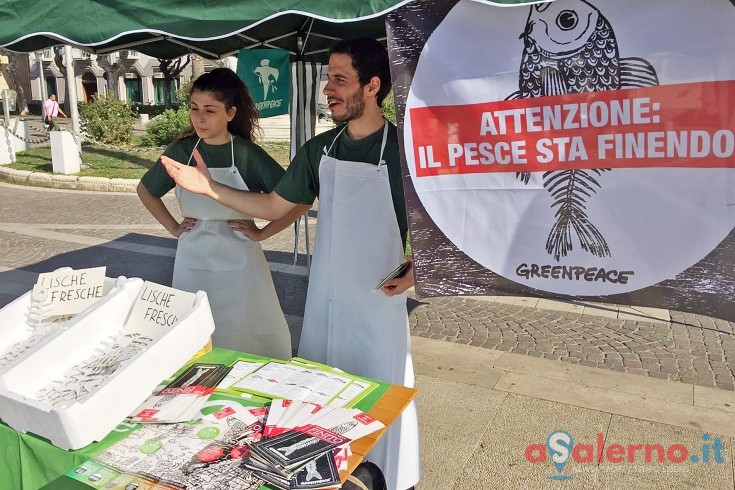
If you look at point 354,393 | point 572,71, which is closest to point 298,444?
point 354,393

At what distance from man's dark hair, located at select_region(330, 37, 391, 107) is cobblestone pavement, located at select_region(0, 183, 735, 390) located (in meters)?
2.68

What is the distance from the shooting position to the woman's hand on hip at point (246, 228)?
9.64 ft

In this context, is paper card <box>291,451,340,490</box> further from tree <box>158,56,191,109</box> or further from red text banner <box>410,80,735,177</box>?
tree <box>158,56,191,109</box>

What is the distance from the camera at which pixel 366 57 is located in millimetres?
2328

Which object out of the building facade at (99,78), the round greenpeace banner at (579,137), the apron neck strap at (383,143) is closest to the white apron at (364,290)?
the apron neck strap at (383,143)

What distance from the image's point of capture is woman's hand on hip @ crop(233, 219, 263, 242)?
2939 mm

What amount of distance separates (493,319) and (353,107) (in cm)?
312

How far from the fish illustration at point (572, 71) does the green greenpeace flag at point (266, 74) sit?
2.92 meters

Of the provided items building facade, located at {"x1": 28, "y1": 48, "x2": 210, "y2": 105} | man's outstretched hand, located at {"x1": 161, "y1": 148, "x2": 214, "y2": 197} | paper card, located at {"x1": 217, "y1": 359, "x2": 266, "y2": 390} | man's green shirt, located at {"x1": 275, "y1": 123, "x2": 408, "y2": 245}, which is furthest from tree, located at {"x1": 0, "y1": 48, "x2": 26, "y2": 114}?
paper card, located at {"x1": 217, "y1": 359, "x2": 266, "y2": 390}

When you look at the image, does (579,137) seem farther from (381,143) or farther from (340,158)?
(340,158)

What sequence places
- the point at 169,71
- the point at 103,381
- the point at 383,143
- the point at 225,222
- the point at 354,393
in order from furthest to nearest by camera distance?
the point at 169,71 < the point at 225,222 < the point at 383,143 < the point at 354,393 < the point at 103,381

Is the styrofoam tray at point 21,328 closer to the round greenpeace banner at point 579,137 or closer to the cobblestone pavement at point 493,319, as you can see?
the round greenpeace banner at point 579,137

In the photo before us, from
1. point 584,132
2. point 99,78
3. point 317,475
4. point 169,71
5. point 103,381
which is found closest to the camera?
point 317,475

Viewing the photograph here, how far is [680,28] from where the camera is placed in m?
1.68
